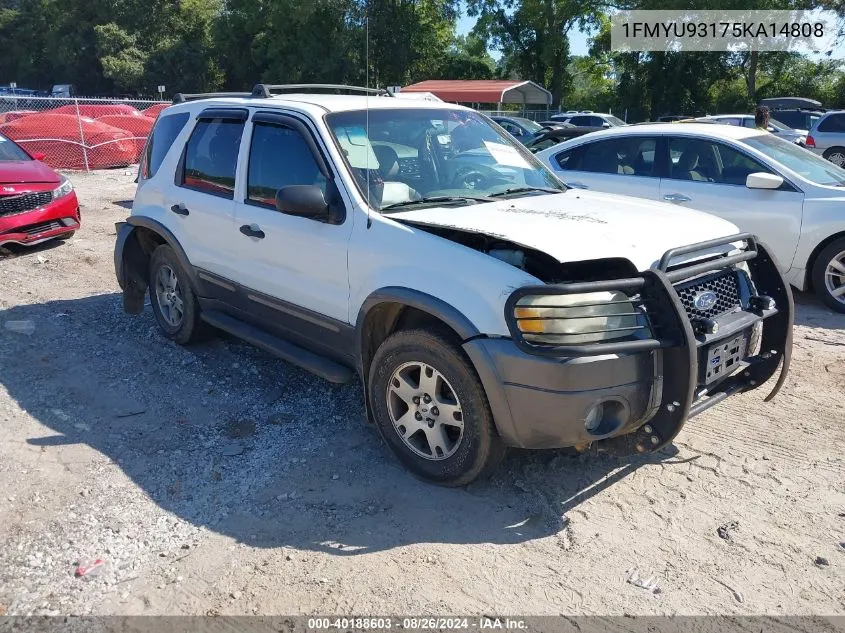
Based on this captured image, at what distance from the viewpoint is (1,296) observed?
7211 mm

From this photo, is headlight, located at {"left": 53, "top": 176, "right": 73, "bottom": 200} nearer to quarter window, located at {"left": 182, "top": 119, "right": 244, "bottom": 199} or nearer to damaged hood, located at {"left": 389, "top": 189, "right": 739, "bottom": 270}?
quarter window, located at {"left": 182, "top": 119, "right": 244, "bottom": 199}

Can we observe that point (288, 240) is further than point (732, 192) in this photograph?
No

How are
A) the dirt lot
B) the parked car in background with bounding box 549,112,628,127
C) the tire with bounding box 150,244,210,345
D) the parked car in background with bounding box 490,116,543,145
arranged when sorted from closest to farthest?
the dirt lot
the tire with bounding box 150,244,210,345
the parked car in background with bounding box 490,116,543,145
the parked car in background with bounding box 549,112,628,127

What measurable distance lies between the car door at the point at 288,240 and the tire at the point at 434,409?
1.75 feet

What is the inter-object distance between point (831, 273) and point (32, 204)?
9.02 m


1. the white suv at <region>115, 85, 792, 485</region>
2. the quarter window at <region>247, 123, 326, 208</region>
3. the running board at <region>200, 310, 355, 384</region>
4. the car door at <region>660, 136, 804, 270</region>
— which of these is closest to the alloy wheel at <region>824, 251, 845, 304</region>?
the car door at <region>660, 136, 804, 270</region>

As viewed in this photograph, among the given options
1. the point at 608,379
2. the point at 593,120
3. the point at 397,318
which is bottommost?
the point at 608,379

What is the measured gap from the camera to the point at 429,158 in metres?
4.34

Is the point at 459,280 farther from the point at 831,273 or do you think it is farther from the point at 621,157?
the point at 621,157

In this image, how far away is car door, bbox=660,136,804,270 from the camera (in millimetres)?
6645

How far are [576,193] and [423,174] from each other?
1.01 meters

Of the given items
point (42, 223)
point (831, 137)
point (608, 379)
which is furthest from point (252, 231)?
point (831, 137)

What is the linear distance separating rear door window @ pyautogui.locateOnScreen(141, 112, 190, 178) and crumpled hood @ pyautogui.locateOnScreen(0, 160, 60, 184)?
4016 millimetres

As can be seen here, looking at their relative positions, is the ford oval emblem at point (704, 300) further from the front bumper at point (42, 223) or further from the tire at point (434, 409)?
the front bumper at point (42, 223)
